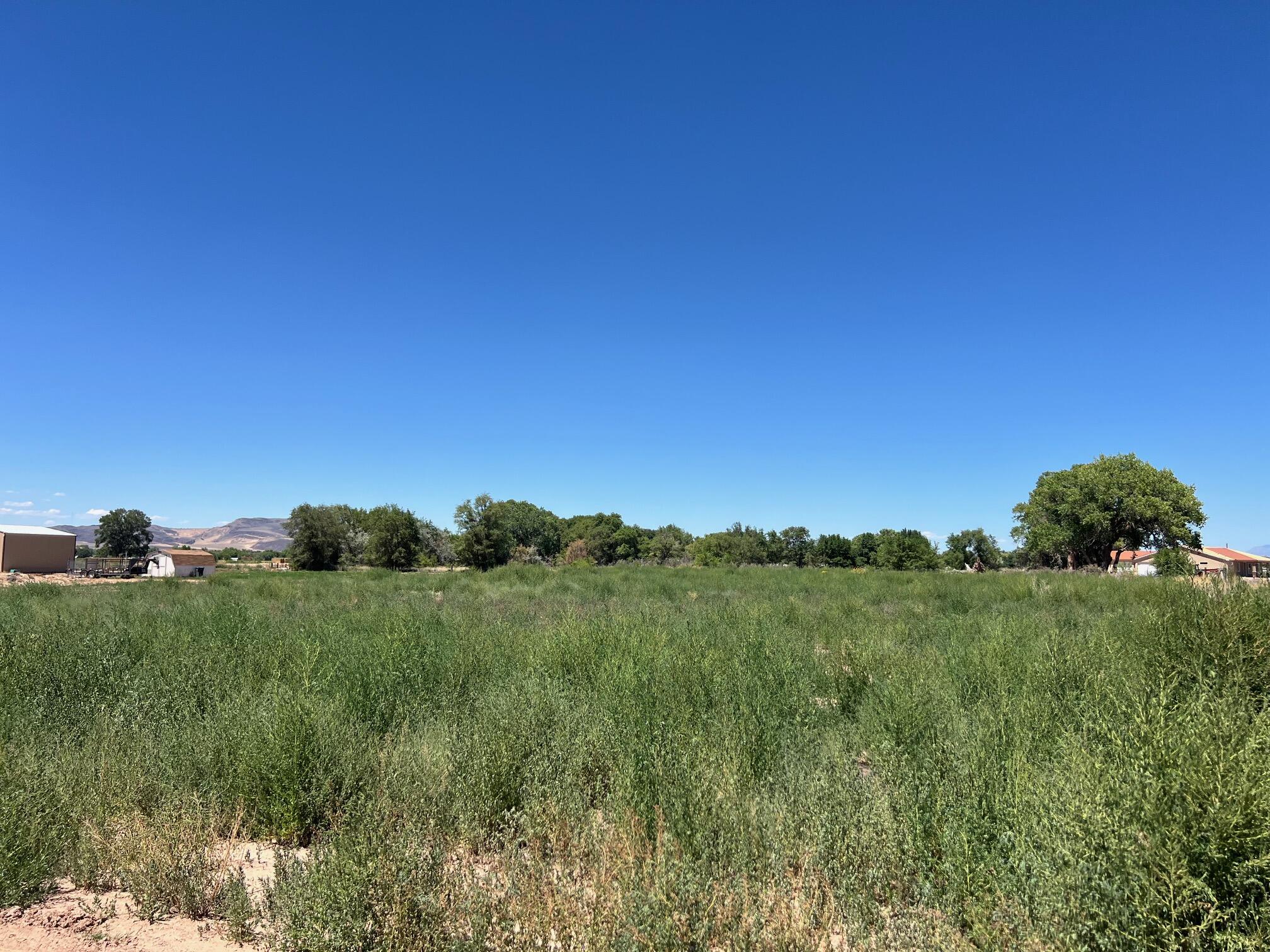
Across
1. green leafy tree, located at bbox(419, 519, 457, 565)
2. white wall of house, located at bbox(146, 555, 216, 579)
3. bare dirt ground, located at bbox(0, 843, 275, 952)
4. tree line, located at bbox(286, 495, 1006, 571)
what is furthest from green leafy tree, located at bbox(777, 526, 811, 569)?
bare dirt ground, located at bbox(0, 843, 275, 952)

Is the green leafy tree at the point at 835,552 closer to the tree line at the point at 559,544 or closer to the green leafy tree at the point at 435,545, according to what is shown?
the tree line at the point at 559,544

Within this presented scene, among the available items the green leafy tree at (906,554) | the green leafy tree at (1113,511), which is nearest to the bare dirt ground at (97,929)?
the green leafy tree at (1113,511)

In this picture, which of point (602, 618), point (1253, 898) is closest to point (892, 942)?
point (1253, 898)

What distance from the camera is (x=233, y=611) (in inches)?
412

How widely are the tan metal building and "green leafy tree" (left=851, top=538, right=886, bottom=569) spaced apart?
9056cm

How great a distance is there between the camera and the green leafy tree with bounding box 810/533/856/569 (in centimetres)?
8862

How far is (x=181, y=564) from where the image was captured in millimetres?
53656

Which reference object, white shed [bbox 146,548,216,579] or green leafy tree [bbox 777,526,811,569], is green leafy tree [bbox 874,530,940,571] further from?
white shed [bbox 146,548,216,579]

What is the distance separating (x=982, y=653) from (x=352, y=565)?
6217cm

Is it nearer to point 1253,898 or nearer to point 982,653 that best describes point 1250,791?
point 1253,898

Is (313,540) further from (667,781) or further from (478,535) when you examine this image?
(667,781)

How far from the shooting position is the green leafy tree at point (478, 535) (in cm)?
4959

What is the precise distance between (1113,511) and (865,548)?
48978mm

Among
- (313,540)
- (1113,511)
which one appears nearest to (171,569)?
(313,540)
